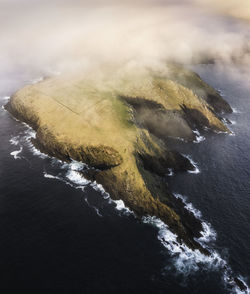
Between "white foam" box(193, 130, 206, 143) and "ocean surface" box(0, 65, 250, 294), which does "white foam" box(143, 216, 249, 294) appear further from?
"white foam" box(193, 130, 206, 143)

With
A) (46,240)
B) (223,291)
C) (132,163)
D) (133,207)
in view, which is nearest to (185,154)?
(132,163)

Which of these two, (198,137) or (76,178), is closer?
(76,178)

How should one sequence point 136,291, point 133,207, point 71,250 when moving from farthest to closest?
1. point 133,207
2. point 71,250
3. point 136,291

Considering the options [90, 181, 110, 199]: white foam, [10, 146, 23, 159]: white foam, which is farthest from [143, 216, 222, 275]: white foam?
[10, 146, 23, 159]: white foam

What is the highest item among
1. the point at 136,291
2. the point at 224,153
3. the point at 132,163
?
the point at 132,163

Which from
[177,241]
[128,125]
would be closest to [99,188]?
[128,125]

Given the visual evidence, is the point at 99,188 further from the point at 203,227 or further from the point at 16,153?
the point at 16,153

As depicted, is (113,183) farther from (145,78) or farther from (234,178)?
(145,78)
